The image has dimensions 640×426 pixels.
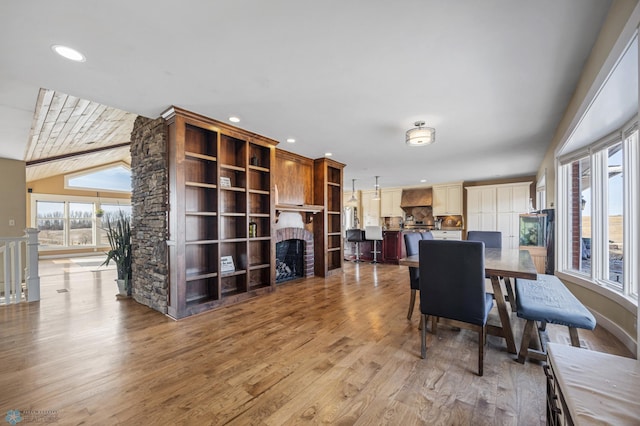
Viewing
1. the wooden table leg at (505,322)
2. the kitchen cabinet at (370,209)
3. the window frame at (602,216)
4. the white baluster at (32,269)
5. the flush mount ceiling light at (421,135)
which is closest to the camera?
the wooden table leg at (505,322)

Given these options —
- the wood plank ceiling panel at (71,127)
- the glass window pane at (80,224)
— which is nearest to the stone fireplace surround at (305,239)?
the wood plank ceiling panel at (71,127)

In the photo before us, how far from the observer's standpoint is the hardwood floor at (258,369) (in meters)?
1.58

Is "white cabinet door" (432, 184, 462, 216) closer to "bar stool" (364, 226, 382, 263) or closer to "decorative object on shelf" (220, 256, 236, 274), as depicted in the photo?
"bar stool" (364, 226, 382, 263)

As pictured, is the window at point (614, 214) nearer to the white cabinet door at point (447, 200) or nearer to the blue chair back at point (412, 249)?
the blue chair back at point (412, 249)

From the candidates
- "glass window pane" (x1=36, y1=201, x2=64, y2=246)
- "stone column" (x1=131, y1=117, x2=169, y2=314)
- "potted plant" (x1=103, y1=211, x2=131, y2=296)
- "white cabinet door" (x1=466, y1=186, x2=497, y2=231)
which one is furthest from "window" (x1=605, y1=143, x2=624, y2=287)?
"glass window pane" (x1=36, y1=201, x2=64, y2=246)

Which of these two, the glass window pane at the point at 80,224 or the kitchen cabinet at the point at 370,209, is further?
the kitchen cabinet at the point at 370,209

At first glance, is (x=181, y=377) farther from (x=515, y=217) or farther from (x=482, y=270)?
(x=515, y=217)

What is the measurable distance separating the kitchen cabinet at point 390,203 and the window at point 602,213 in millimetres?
5775

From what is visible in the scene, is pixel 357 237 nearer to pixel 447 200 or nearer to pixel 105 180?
pixel 447 200

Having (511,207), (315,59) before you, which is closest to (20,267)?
(315,59)

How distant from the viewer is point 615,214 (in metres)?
3.03

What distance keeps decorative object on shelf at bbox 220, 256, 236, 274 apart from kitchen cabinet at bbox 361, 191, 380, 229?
726 cm

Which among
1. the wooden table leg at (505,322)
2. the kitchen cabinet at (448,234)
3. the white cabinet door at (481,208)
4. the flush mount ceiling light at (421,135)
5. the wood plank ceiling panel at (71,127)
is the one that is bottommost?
the wooden table leg at (505,322)

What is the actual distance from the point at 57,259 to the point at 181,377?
10129 millimetres
